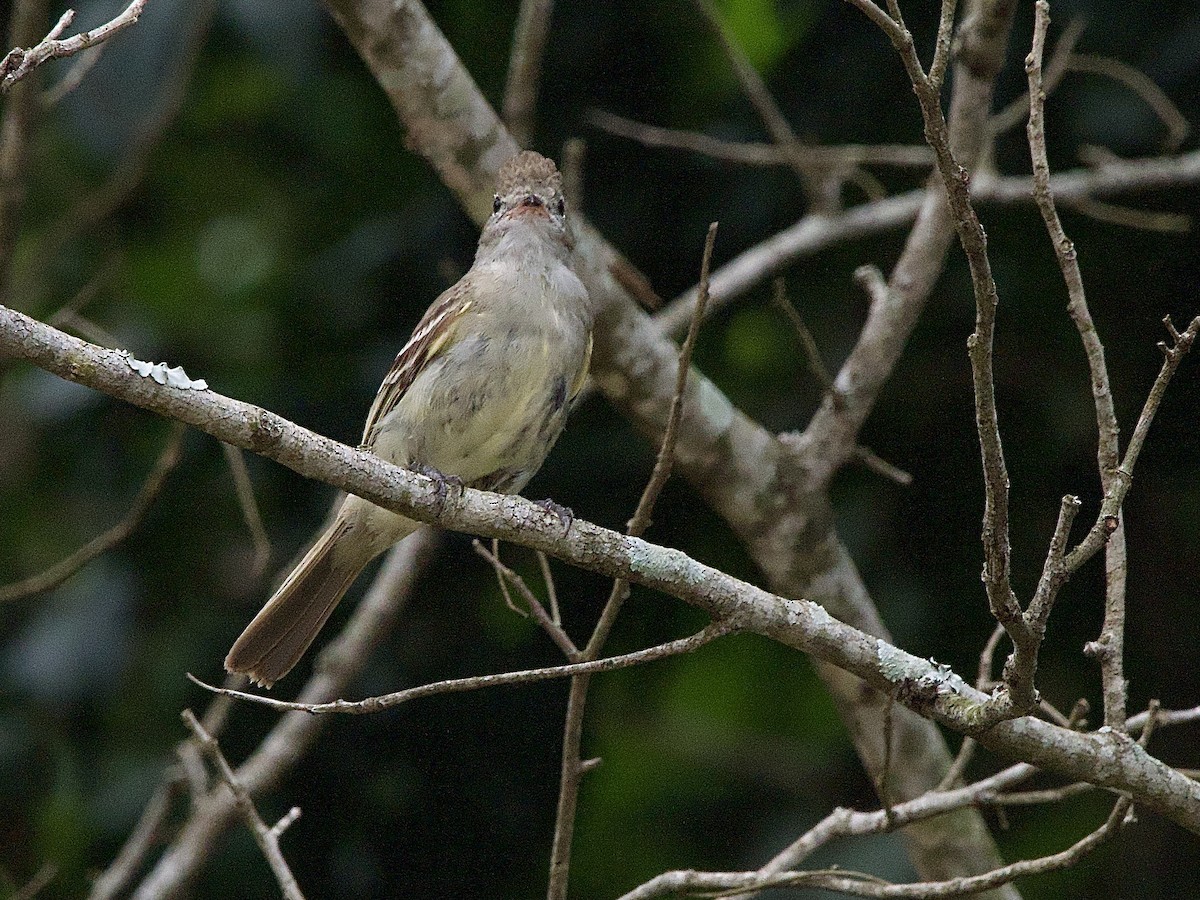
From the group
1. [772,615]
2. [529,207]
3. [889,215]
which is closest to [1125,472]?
[772,615]

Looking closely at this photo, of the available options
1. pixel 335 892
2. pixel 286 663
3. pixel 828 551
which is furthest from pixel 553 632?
pixel 335 892

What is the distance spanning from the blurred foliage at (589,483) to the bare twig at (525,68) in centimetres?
44

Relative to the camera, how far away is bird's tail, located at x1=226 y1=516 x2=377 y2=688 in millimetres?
3799

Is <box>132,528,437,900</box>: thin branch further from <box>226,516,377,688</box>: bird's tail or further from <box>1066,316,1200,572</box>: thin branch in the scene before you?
<box>1066,316,1200,572</box>: thin branch

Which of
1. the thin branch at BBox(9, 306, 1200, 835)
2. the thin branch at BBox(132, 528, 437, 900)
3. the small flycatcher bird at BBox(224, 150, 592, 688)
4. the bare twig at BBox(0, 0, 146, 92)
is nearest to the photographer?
the bare twig at BBox(0, 0, 146, 92)

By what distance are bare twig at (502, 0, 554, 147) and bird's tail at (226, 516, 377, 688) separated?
1.35 metres

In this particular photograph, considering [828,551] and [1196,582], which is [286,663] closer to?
[828,551]

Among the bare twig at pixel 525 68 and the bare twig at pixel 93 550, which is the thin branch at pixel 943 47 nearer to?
the bare twig at pixel 93 550

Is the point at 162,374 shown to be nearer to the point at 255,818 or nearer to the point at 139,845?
the point at 255,818

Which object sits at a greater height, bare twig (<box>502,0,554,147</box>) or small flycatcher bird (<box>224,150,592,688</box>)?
bare twig (<box>502,0,554,147</box>)

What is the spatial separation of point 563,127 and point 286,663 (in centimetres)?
234

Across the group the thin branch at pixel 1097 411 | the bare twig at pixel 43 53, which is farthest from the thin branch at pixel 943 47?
the bare twig at pixel 43 53

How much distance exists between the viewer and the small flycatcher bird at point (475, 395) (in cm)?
379

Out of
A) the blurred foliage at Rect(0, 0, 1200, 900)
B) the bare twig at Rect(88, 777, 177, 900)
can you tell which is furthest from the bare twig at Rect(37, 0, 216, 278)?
the bare twig at Rect(88, 777, 177, 900)
